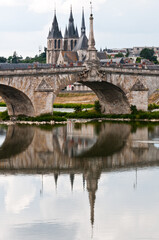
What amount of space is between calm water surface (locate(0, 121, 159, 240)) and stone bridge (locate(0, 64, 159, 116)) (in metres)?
8.23

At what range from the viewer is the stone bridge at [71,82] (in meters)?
51.8

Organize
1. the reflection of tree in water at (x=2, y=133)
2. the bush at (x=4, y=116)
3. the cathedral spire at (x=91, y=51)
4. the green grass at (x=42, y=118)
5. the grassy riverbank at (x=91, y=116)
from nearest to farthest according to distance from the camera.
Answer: the reflection of tree in water at (x=2, y=133) < the green grass at (x=42, y=118) < the grassy riverbank at (x=91, y=116) < the cathedral spire at (x=91, y=51) < the bush at (x=4, y=116)

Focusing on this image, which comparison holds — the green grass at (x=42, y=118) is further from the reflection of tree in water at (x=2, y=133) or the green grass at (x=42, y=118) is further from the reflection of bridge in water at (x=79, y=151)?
the reflection of bridge in water at (x=79, y=151)

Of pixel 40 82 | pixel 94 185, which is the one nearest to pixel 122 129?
pixel 40 82

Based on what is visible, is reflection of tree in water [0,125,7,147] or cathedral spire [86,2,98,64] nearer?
reflection of tree in water [0,125,7,147]

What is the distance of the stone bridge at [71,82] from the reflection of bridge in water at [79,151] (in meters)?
4.24

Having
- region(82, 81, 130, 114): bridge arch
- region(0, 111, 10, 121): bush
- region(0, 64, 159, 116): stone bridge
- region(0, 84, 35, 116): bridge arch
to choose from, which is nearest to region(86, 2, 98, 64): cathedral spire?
region(0, 64, 159, 116): stone bridge

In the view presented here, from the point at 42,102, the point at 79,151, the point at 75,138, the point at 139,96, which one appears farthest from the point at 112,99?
the point at 79,151

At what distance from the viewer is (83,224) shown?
69.1ft

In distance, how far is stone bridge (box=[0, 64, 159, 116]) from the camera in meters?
51.8

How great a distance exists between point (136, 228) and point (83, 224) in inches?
76.0

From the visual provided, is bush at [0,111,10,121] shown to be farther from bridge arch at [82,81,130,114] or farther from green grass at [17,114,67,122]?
bridge arch at [82,81,130,114]

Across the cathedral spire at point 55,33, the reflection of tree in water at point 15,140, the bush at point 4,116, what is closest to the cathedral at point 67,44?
the cathedral spire at point 55,33

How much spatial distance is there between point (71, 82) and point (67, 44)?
97846 mm
